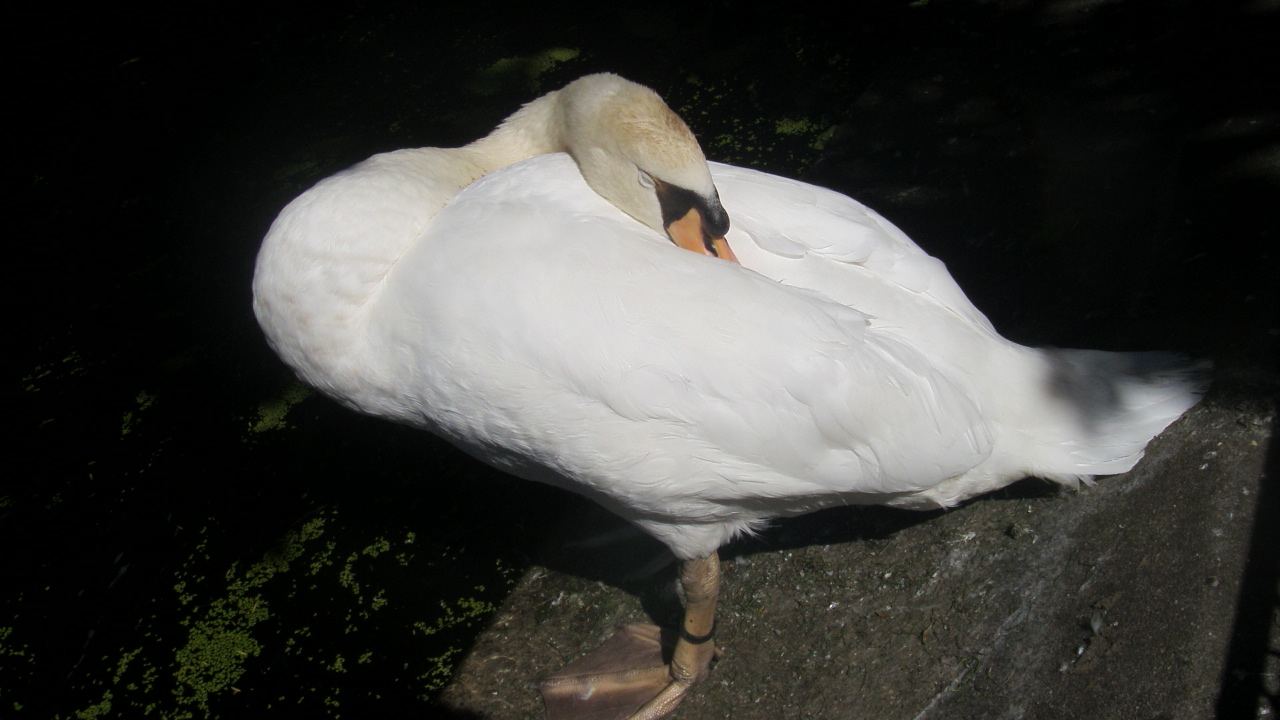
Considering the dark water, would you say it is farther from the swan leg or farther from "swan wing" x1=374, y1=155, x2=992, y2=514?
"swan wing" x1=374, y1=155, x2=992, y2=514

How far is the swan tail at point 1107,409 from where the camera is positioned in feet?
6.77

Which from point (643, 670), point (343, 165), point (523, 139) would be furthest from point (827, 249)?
point (343, 165)

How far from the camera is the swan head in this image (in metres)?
2.01

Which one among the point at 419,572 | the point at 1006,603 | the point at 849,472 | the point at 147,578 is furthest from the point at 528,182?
the point at 147,578

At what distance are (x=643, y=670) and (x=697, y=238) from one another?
131cm

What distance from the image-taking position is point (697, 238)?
6.73ft

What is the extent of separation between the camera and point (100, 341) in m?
3.53

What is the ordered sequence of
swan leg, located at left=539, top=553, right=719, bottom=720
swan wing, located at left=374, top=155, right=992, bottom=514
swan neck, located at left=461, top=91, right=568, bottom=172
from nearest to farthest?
swan wing, located at left=374, top=155, right=992, bottom=514
swan leg, located at left=539, top=553, right=719, bottom=720
swan neck, located at left=461, top=91, right=568, bottom=172

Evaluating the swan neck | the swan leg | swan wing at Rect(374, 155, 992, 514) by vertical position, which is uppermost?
the swan neck

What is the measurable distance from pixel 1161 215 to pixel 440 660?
8.83ft

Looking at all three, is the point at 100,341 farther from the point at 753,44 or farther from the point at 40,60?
the point at 753,44

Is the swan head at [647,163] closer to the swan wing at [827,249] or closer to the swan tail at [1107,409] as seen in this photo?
the swan wing at [827,249]

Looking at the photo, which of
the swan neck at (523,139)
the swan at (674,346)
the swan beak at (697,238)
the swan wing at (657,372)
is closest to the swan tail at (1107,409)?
the swan at (674,346)

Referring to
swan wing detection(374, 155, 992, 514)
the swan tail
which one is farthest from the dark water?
swan wing detection(374, 155, 992, 514)
